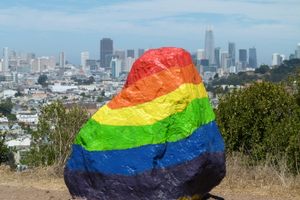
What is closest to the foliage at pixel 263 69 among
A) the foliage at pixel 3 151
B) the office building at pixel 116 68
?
the office building at pixel 116 68

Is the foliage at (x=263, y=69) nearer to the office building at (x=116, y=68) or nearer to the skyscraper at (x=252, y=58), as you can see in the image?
A: the office building at (x=116, y=68)

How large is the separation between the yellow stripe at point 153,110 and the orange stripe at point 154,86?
50 millimetres

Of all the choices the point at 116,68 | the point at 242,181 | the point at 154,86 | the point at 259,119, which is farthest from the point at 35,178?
the point at 116,68

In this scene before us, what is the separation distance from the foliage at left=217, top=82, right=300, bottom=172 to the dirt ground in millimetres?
1377

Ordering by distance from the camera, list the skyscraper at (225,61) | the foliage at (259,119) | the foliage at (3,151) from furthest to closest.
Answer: the skyscraper at (225,61) < the foliage at (3,151) < the foliage at (259,119)

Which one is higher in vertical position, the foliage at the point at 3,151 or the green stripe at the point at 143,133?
the green stripe at the point at 143,133

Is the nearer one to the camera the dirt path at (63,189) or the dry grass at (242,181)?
the dirt path at (63,189)

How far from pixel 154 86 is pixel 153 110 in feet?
0.85

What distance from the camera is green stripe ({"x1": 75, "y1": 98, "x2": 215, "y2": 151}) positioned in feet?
19.1

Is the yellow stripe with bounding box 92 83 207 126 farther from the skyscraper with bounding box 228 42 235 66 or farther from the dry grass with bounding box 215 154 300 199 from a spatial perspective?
the skyscraper with bounding box 228 42 235 66

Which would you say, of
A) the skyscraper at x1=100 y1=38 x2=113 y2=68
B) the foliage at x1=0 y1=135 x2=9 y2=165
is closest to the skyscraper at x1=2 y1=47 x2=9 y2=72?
the skyscraper at x1=100 y1=38 x2=113 y2=68

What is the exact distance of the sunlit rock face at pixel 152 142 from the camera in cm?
576

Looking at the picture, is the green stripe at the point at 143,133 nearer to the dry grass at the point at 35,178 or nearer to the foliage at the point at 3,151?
the dry grass at the point at 35,178

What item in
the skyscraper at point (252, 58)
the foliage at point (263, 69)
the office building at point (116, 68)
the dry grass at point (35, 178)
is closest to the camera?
the dry grass at point (35, 178)
